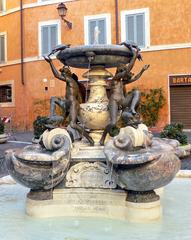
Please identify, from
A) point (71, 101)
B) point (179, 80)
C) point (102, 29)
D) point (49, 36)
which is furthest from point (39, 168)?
point (49, 36)

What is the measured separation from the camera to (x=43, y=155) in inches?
179

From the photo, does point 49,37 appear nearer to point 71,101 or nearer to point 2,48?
point 2,48

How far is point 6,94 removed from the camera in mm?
24453

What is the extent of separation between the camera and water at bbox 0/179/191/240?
13.0ft

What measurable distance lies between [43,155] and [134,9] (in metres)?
17.0

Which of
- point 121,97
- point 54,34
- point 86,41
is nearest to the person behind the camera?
point 121,97

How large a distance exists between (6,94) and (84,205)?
20.5 metres

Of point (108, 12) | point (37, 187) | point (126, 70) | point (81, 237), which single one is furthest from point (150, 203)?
point (108, 12)

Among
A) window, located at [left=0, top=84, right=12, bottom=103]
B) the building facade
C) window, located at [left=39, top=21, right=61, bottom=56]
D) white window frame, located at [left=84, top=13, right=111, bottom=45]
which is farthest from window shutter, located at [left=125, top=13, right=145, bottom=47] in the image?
window, located at [left=0, top=84, right=12, bottom=103]

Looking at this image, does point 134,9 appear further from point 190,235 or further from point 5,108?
point 190,235

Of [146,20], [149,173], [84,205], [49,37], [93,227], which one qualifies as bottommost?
[93,227]

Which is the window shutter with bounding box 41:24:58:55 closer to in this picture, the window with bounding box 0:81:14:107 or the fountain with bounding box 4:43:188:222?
the window with bounding box 0:81:14:107

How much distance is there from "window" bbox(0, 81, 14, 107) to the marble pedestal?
19556mm

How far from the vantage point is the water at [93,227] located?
3963mm
